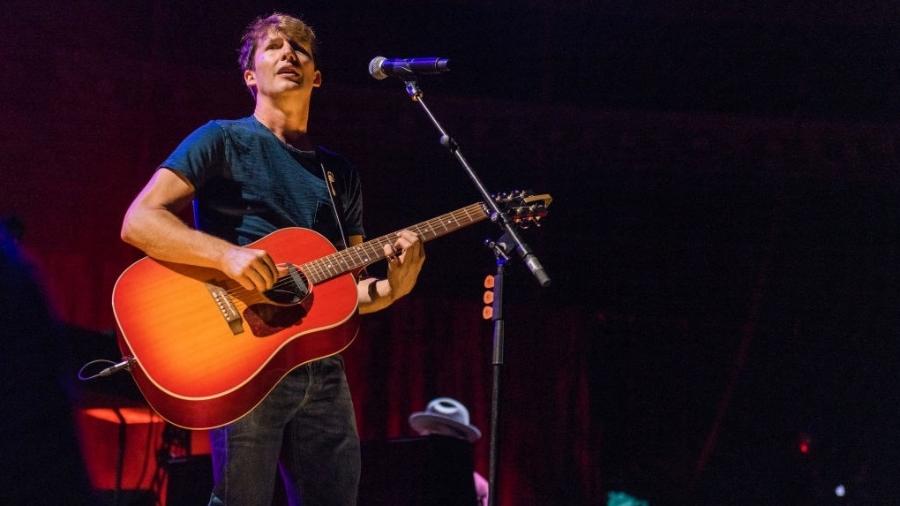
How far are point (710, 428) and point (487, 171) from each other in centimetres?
345

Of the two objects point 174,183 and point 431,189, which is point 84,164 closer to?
point 431,189

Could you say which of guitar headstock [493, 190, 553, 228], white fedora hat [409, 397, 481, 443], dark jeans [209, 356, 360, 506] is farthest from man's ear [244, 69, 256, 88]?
white fedora hat [409, 397, 481, 443]

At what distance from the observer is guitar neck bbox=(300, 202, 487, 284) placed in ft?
8.64

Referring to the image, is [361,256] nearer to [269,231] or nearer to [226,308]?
[269,231]

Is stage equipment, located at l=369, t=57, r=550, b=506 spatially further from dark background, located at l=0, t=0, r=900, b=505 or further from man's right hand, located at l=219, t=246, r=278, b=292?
dark background, located at l=0, t=0, r=900, b=505

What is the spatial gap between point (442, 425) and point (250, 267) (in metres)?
3.79

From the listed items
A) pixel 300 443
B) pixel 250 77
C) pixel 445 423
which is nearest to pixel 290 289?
pixel 300 443

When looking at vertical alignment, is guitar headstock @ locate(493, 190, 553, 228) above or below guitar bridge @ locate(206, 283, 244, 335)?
above

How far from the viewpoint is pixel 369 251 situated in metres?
2.77

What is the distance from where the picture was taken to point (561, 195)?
24.9ft

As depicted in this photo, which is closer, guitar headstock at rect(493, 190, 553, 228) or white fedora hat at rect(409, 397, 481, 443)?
guitar headstock at rect(493, 190, 553, 228)

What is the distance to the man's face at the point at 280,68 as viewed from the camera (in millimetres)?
2984

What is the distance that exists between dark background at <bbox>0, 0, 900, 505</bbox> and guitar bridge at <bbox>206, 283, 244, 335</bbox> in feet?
15.2

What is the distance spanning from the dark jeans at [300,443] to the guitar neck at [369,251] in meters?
0.30
